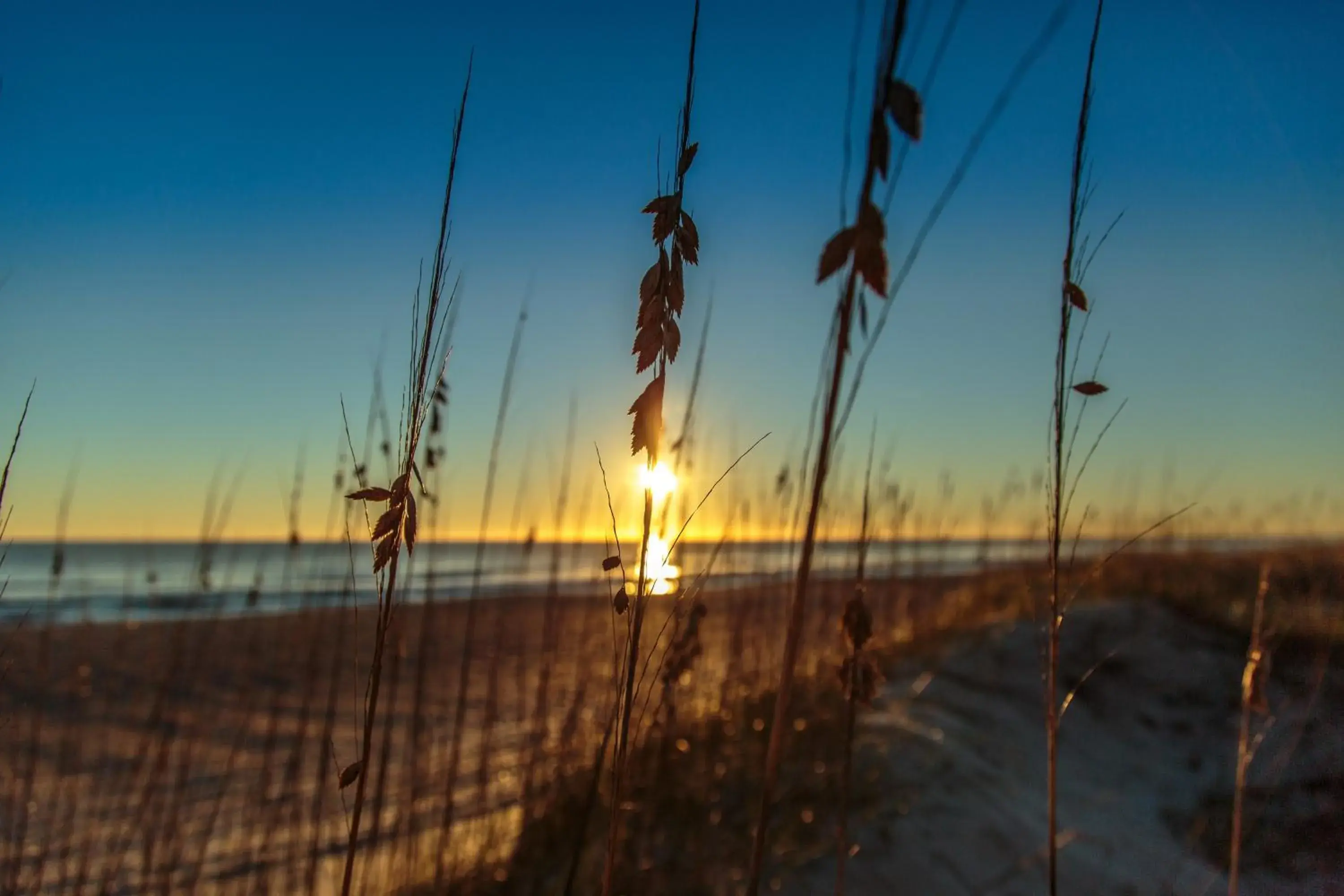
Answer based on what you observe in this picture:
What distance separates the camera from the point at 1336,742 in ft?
16.0

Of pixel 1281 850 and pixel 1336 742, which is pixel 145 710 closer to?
pixel 1281 850

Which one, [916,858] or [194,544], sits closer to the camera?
[916,858]

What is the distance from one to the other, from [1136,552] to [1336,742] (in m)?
5.38

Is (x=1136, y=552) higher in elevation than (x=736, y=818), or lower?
higher

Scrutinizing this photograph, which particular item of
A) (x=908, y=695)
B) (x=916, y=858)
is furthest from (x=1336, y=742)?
(x=916, y=858)

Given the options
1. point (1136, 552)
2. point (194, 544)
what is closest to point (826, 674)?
point (1136, 552)

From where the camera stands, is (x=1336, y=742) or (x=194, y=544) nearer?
(x=1336, y=742)

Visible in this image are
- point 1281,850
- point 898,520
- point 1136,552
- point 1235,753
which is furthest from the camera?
point 1136,552

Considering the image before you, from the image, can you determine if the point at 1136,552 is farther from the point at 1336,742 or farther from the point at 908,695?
the point at 908,695

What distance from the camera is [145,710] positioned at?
24.1 ft

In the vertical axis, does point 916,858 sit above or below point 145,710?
above

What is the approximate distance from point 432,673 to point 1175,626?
6836 millimetres

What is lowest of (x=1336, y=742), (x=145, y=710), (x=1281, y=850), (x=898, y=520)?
(x=145, y=710)

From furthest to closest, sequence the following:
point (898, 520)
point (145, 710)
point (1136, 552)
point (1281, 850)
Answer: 1. point (1136, 552)
2. point (145, 710)
3. point (898, 520)
4. point (1281, 850)
